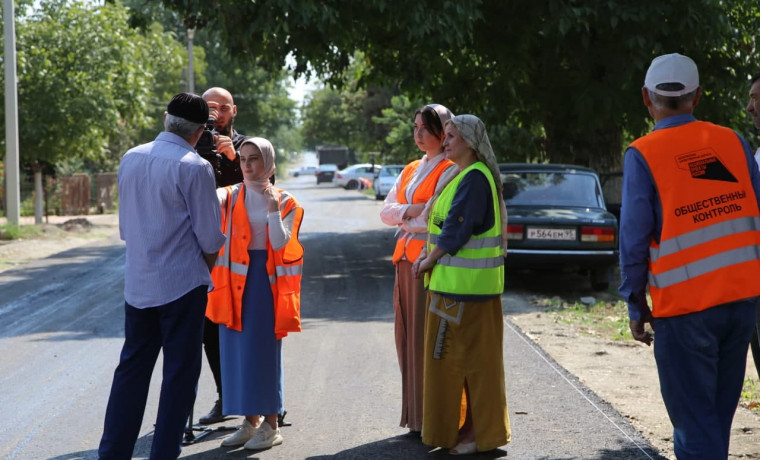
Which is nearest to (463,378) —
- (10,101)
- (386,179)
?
(10,101)

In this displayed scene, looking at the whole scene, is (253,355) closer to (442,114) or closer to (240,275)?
(240,275)

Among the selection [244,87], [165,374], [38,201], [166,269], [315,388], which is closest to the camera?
[166,269]

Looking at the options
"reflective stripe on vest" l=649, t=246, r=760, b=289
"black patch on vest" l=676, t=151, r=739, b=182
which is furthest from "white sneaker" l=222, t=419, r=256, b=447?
"black patch on vest" l=676, t=151, r=739, b=182

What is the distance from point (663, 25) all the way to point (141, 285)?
10977 mm


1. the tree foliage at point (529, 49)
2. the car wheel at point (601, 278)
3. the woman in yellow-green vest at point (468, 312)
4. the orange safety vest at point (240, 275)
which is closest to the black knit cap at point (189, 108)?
the orange safety vest at point (240, 275)

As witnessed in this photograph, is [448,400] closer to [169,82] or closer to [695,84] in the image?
[695,84]

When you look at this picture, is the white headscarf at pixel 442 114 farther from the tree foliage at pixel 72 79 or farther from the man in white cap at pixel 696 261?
the tree foliage at pixel 72 79

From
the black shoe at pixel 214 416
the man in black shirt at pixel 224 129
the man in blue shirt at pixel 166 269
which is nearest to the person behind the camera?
the man in blue shirt at pixel 166 269

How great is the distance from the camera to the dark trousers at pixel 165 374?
4809 mm

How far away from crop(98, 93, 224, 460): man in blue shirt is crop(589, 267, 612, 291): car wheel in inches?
350

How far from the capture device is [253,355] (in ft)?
19.0

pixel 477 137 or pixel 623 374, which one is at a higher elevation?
pixel 477 137

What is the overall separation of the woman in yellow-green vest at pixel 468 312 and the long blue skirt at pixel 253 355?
0.93 metres

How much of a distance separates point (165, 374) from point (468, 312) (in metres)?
1.67
